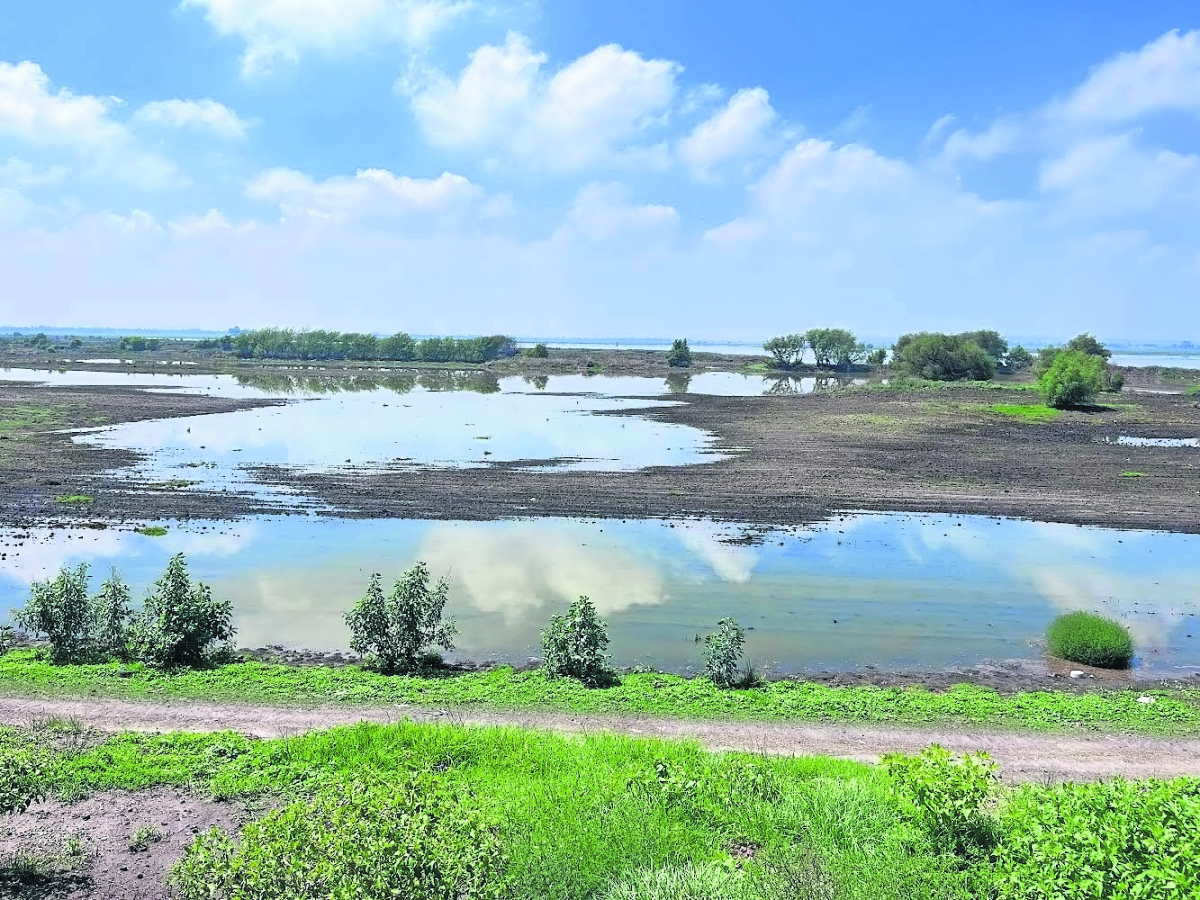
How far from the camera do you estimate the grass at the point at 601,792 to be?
8.39 metres

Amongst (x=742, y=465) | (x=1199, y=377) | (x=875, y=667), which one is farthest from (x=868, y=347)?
(x=875, y=667)

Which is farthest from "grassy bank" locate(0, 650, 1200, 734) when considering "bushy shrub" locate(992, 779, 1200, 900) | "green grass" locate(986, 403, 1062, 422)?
"green grass" locate(986, 403, 1062, 422)

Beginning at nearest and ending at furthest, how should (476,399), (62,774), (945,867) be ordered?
(945,867) < (62,774) < (476,399)

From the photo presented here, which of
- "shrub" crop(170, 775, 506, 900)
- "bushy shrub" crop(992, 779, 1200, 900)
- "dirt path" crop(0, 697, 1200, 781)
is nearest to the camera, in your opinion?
"bushy shrub" crop(992, 779, 1200, 900)

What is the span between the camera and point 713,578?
23.2 meters

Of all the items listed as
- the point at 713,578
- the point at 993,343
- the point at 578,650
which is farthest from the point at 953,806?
the point at 993,343

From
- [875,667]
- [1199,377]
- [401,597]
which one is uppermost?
[1199,377]

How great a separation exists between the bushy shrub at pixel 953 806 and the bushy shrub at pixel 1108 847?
98 cm

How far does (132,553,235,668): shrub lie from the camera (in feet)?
50.9

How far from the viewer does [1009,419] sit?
62.7 meters

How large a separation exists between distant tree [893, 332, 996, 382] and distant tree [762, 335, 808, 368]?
45293 mm

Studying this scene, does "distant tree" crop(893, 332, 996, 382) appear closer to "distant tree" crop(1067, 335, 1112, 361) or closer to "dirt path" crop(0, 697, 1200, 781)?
"distant tree" crop(1067, 335, 1112, 361)

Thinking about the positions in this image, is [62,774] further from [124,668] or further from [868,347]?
[868,347]

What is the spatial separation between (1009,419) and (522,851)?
63798 mm
